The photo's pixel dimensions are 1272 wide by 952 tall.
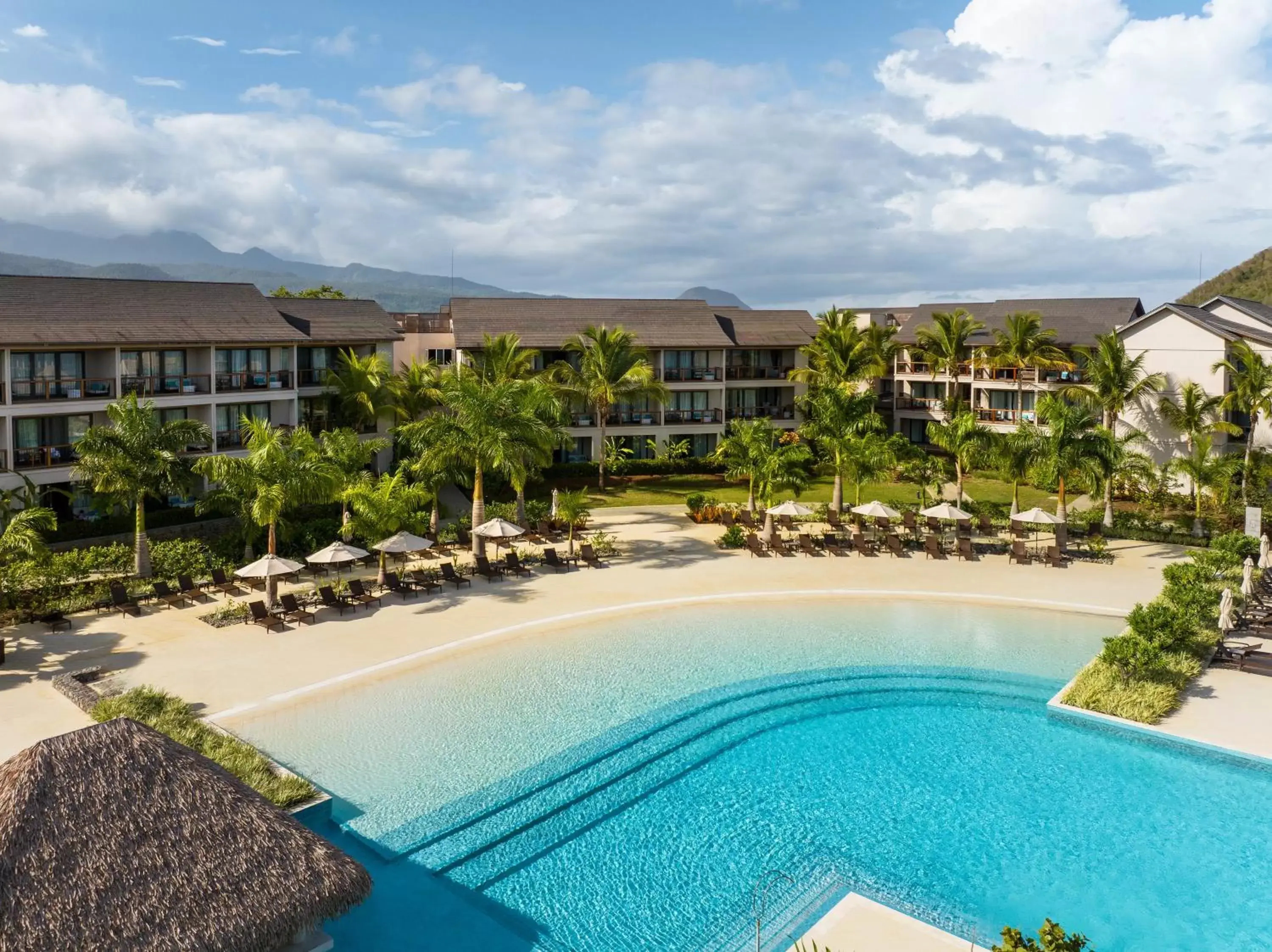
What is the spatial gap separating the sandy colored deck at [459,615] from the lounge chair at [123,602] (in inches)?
11.8

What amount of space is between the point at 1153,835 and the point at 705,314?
36.8 m

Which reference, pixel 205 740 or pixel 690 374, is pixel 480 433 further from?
pixel 690 374

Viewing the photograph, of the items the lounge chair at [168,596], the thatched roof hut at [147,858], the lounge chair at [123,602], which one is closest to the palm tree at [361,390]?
the lounge chair at [168,596]

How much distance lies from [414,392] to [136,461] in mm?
13817

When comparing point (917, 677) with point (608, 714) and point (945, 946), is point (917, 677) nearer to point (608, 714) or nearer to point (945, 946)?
point (608, 714)

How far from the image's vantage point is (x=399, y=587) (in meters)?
23.4

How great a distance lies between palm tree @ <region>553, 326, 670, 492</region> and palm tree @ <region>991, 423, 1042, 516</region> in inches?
582

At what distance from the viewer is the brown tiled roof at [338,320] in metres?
36.7

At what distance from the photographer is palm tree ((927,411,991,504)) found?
29531 millimetres

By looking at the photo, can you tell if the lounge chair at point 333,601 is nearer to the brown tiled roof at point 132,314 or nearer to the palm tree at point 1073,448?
the brown tiled roof at point 132,314

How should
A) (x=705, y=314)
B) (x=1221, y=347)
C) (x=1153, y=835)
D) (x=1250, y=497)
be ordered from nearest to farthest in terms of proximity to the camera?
1. (x=1153, y=835)
2. (x=1250, y=497)
3. (x=1221, y=347)
4. (x=705, y=314)

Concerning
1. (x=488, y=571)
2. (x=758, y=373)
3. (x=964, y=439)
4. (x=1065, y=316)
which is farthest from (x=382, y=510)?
(x=1065, y=316)

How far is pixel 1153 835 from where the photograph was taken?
13.1m

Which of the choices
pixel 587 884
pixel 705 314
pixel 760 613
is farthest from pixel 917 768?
pixel 705 314
